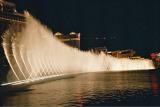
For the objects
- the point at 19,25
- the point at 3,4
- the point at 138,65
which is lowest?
the point at 138,65

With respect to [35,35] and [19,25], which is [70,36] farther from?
[35,35]

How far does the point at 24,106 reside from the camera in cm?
2611

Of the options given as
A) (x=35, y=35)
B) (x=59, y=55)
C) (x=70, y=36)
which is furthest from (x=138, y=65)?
(x=35, y=35)

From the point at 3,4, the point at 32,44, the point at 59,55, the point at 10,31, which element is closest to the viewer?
the point at 32,44

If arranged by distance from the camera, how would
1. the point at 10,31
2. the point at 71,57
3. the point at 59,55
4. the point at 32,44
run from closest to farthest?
the point at 32,44, the point at 59,55, the point at 71,57, the point at 10,31

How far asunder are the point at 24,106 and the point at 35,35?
3591cm

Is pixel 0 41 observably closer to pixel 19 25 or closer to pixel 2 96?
pixel 19 25

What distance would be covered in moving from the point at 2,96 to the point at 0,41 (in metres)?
53.4

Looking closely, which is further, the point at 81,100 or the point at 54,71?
the point at 54,71

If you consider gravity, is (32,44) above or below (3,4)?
below

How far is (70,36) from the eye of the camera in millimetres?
194250

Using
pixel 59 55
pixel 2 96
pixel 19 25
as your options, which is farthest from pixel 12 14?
pixel 2 96

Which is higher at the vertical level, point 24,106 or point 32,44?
point 32,44

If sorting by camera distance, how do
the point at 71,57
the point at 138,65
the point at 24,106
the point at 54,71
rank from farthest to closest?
the point at 138,65 → the point at 71,57 → the point at 54,71 → the point at 24,106
